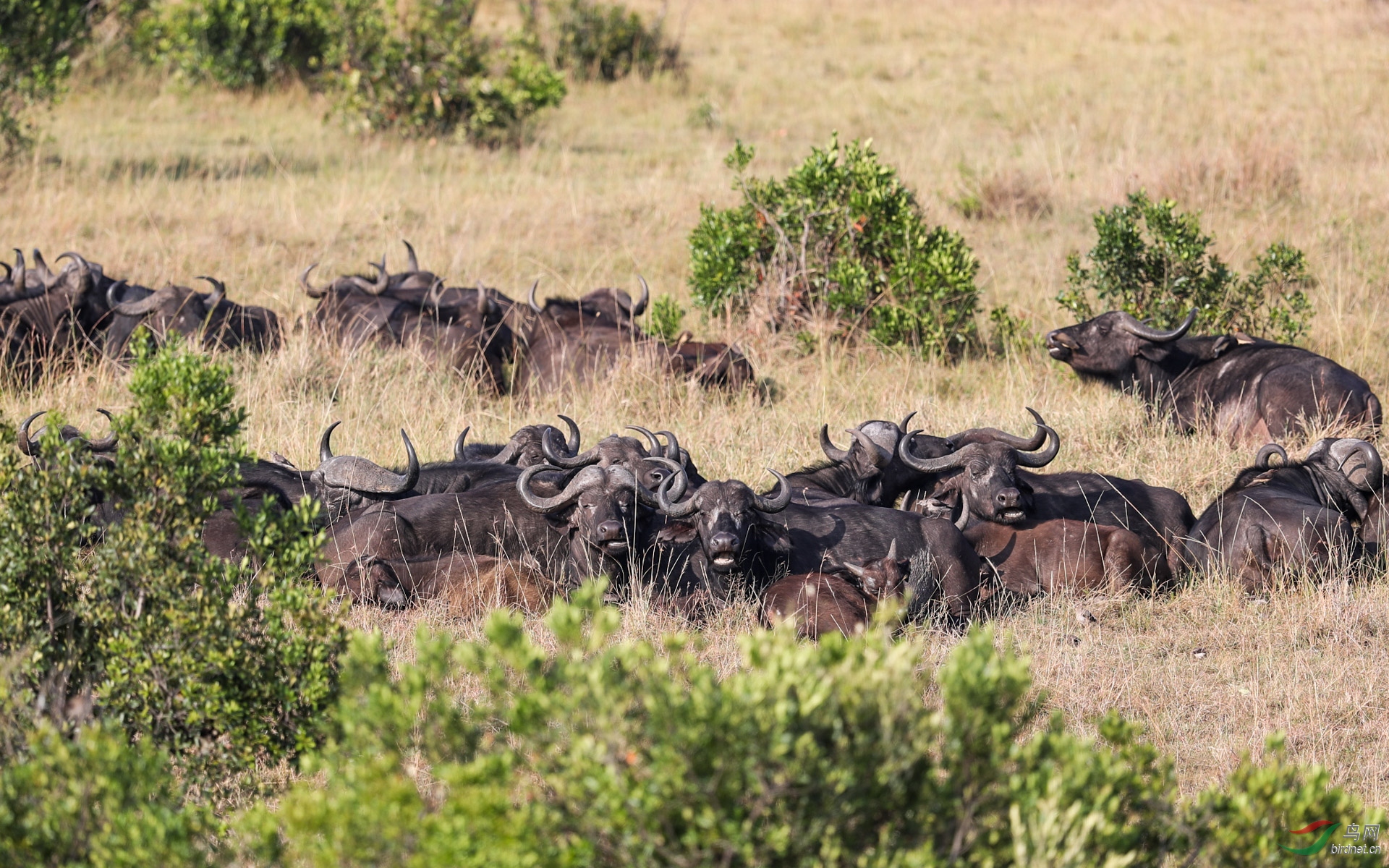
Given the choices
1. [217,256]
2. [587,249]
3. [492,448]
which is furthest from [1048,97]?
[492,448]

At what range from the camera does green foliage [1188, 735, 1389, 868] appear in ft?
10.7

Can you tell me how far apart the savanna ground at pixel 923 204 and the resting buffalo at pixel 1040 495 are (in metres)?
0.74

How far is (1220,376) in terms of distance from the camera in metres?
10.1

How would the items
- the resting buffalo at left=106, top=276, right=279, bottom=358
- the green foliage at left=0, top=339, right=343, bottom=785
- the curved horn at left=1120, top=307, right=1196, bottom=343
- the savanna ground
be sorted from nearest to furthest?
the green foliage at left=0, top=339, right=343, bottom=785 → the savanna ground → the curved horn at left=1120, top=307, right=1196, bottom=343 → the resting buffalo at left=106, top=276, right=279, bottom=358

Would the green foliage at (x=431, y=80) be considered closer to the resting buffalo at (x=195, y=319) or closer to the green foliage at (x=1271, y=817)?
the resting buffalo at (x=195, y=319)

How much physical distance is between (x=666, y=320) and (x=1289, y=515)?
18.4 feet

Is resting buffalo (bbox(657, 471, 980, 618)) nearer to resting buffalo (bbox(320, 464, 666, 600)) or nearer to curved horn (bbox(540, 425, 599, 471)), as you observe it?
resting buffalo (bbox(320, 464, 666, 600))

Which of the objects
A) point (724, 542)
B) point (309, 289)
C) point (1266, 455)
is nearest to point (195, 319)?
point (309, 289)

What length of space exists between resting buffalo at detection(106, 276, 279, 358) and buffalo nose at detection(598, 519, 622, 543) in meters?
4.95

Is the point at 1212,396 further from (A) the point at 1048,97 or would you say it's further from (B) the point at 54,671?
(A) the point at 1048,97

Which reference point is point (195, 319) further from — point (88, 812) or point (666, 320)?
point (88, 812)

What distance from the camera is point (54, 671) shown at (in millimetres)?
4289

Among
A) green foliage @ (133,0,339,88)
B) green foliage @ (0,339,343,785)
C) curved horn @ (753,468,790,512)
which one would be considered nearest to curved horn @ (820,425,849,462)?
curved horn @ (753,468,790,512)

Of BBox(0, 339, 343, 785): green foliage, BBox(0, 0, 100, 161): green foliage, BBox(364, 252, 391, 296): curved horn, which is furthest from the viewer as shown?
BBox(0, 0, 100, 161): green foliage
